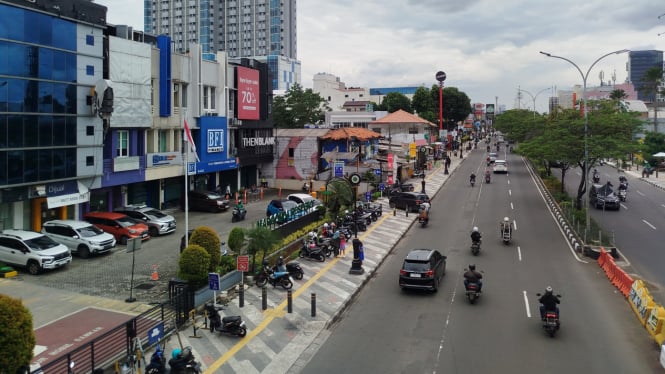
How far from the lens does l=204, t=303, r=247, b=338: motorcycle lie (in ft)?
52.6

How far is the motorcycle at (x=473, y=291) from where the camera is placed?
19448 mm

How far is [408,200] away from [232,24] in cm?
13306

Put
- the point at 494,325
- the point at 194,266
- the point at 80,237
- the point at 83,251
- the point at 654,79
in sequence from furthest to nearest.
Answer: the point at 654,79 → the point at 80,237 → the point at 83,251 → the point at 194,266 → the point at 494,325

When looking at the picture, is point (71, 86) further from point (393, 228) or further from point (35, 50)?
point (393, 228)

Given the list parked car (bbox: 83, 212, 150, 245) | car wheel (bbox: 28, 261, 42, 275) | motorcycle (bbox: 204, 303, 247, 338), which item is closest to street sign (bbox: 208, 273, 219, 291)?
motorcycle (bbox: 204, 303, 247, 338)

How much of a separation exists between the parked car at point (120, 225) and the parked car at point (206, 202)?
9393 millimetres

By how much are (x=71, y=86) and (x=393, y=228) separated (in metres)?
20.1

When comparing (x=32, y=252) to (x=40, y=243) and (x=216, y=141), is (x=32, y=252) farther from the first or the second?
(x=216, y=141)

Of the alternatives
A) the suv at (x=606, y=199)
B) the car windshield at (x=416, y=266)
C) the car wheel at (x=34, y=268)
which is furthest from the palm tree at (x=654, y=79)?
the car wheel at (x=34, y=268)

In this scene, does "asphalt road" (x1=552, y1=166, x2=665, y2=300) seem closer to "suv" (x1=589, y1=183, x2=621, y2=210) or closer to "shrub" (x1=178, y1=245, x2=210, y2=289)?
"suv" (x1=589, y1=183, x2=621, y2=210)

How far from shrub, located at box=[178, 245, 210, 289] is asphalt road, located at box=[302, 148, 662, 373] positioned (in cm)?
489

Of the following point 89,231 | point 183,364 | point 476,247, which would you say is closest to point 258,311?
point 183,364

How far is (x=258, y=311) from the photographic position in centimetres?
1858

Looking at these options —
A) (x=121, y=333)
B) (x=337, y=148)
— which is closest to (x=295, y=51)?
(x=337, y=148)
